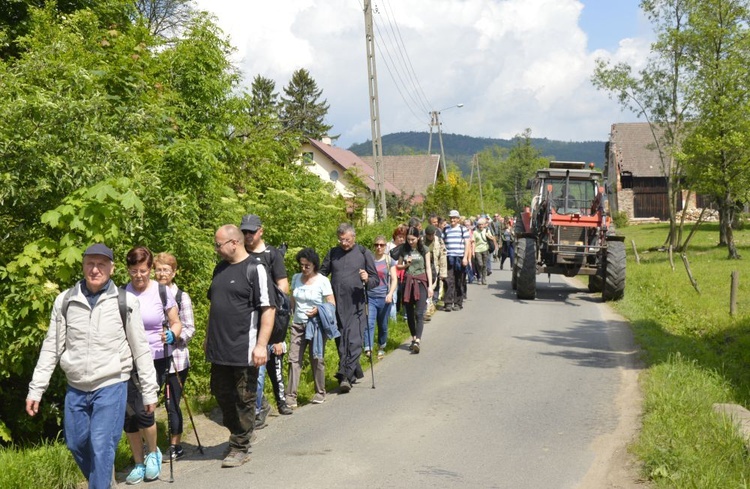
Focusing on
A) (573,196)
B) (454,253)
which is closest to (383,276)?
(454,253)

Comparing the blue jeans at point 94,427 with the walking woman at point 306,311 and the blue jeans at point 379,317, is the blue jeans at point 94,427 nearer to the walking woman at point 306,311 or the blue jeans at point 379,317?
the walking woman at point 306,311

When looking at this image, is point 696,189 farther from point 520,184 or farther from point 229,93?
point 520,184

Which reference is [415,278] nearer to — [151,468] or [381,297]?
[381,297]

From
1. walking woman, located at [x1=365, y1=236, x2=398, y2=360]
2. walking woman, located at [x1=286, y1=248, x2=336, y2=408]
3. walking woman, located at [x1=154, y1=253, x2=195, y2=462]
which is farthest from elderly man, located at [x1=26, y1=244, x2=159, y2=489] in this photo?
walking woman, located at [x1=365, y1=236, x2=398, y2=360]

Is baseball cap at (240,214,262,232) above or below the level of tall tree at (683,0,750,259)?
below

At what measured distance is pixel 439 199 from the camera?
43.3m

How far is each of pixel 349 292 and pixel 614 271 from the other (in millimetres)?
9767

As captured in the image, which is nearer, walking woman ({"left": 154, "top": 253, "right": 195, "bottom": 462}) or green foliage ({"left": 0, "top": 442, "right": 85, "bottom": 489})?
green foliage ({"left": 0, "top": 442, "right": 85, "bottom": 489})

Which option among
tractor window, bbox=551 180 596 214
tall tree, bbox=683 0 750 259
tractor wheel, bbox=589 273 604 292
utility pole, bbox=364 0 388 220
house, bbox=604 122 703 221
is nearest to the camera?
tractor window, bbox=551 180 596 214

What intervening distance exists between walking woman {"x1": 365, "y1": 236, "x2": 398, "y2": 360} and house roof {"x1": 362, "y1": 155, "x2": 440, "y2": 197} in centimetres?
4934

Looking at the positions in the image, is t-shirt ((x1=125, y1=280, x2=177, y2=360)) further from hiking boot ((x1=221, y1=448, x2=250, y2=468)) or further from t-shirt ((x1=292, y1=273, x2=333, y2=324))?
t-shirt ((x1=292, y1=273, x2=333, y2=324))

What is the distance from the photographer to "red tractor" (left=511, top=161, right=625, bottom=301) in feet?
58.3

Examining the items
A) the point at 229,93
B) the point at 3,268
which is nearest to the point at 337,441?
the point at 3,268

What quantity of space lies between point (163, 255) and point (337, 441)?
2.17 meters
